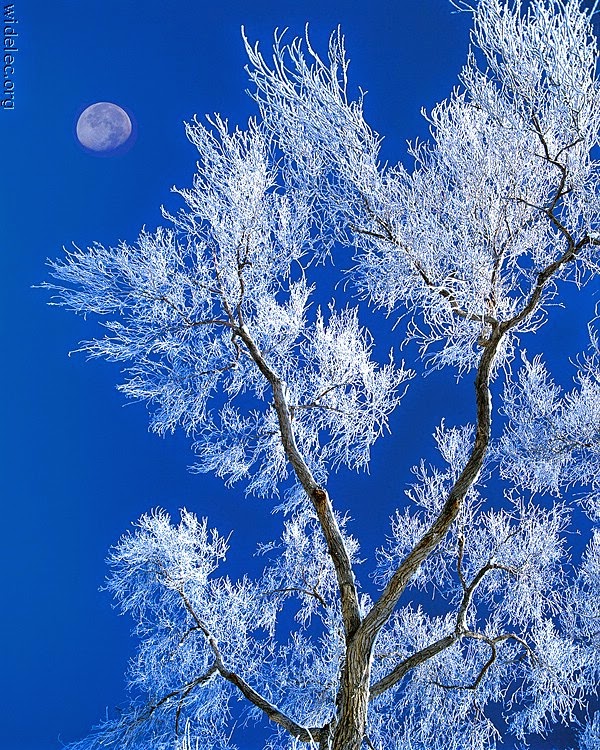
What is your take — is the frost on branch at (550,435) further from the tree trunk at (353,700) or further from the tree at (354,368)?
the tree trunk at (353,700)

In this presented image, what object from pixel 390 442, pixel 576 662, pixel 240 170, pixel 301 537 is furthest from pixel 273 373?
pixel 390 442

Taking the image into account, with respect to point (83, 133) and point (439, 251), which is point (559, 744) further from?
point (83, 133)

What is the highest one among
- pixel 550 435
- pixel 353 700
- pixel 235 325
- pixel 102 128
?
pixel 102 128

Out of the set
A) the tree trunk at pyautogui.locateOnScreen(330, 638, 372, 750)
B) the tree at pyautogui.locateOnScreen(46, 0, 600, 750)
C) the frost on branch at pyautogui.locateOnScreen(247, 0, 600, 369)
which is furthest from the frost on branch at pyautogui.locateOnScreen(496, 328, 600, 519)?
the tree trunk at pyautogui.locateOnScreen(330, 638, 372, 750)

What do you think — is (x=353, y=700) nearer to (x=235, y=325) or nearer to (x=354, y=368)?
(x=354, y=368)

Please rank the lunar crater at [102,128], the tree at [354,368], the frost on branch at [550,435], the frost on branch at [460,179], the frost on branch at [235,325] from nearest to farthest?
the frost on branch at [460,179] < the tree at [354,368] < the frost on branch at [235,325] < the frost on branch at [550,435] < the lunar crater at [102,128]

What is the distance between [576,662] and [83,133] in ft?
33.6

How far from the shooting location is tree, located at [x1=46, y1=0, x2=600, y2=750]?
5.24 metres

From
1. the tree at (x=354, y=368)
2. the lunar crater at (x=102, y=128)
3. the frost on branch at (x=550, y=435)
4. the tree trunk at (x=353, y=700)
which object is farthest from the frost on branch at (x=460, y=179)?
the lunar crater at (x=102, y=128)

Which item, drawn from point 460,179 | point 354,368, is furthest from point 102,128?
point 460,179

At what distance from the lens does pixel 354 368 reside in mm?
6535

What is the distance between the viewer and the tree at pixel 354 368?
5238 millimetres

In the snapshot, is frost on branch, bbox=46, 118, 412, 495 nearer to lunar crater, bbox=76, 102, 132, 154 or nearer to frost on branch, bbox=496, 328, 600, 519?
frost on branch, bbox=496, 328, 600, 519

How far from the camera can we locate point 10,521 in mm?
12250
